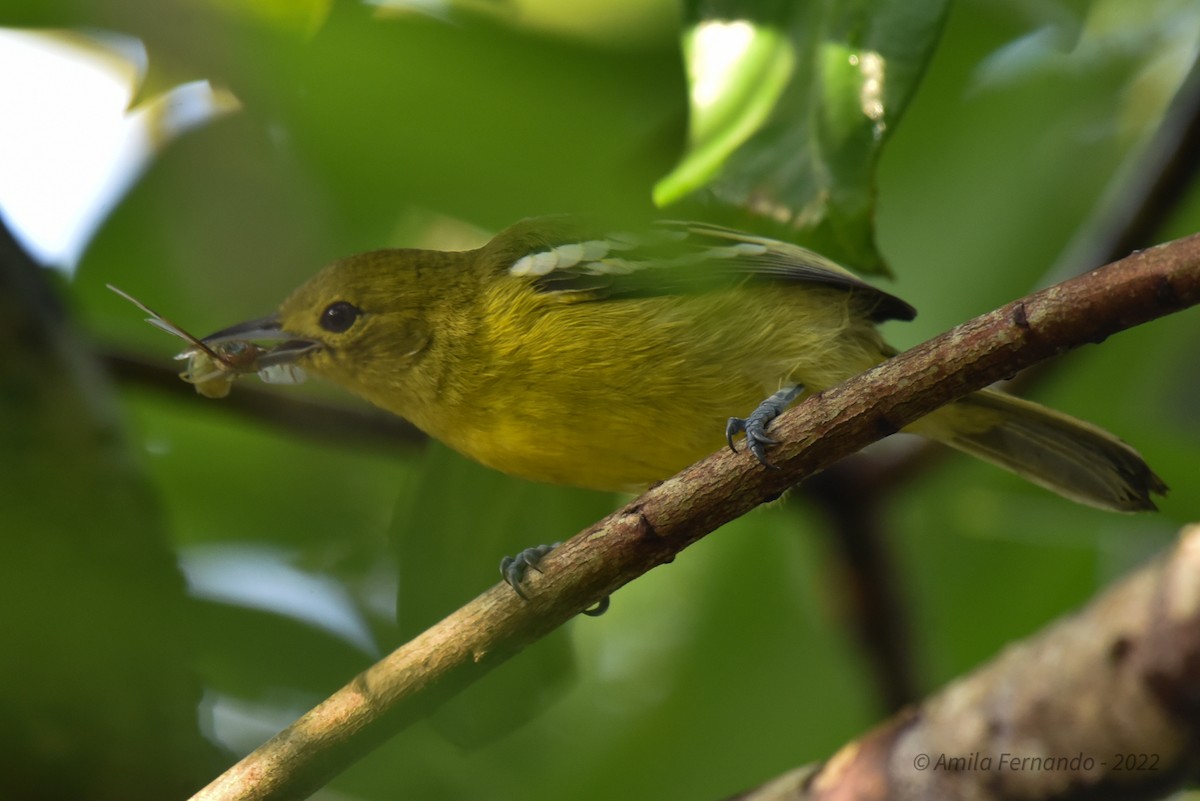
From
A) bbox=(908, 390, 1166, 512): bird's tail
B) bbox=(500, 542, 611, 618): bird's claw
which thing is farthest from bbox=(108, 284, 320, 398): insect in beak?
bbox=(908, 390, 1166, 512): bird's tail

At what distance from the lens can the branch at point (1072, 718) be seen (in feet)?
7.45

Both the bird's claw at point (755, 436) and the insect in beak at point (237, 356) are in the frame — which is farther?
the insect in beak at point (237, 356)

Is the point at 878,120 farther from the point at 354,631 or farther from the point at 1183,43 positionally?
the point at 1183,43

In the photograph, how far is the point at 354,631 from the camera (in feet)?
12.8

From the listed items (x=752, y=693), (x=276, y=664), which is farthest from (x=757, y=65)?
(x=752, y=693)

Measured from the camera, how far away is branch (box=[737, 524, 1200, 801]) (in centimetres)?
227

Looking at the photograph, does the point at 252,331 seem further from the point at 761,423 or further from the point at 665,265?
the point at 761,423

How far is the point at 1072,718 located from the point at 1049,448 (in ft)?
4.43

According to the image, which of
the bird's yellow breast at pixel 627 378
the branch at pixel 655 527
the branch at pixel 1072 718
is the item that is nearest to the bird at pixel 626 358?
the bird's yellow breast at pixel 627 378

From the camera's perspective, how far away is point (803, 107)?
292 centimetres

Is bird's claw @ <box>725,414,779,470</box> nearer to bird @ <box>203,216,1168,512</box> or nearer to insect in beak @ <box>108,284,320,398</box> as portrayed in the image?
bird @ <box>203,216,1168,512</box>

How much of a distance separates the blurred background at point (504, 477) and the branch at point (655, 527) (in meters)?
0.51

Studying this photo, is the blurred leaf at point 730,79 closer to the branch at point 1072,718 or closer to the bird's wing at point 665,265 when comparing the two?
the bird's wing at point 665,265

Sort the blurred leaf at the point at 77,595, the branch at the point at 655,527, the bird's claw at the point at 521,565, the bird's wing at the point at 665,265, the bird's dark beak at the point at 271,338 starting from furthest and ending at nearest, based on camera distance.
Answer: the bird's dark beak at the point at 271,338 → the bird's wing at the point at 665,265 → the blurred leaf at the point at 77,595 → the bird's claw at the point at 521,565 → the branch at the point at 655,527
